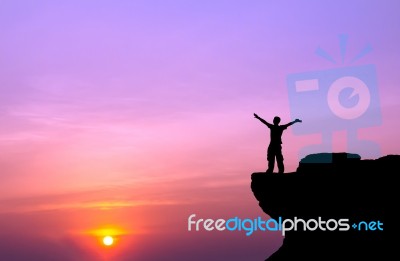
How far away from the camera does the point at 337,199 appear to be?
25.8 metres

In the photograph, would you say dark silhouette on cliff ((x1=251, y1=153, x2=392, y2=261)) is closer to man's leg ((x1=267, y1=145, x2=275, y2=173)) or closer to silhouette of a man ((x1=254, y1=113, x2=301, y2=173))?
man's leg ((x1=267, y1=145, x2=275, y2=173))

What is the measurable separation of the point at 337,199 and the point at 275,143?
375 cm

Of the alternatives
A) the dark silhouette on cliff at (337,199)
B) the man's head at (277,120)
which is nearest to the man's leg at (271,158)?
the dark silhouette on cliff at (337,199)

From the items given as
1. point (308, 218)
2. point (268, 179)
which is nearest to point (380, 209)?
point (308, 218)

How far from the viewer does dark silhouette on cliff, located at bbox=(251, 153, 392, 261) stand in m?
25.1

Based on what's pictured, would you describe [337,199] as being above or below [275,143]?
below

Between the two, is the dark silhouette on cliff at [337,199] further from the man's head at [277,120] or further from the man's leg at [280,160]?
the man's head at [277,120]

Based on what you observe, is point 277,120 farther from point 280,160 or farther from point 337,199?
point 337,199

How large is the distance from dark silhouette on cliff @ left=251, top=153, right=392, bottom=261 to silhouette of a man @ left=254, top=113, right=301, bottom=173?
833mm

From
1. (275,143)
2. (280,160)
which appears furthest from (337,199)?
(275,143)

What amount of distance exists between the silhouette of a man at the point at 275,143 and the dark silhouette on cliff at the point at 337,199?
833mm

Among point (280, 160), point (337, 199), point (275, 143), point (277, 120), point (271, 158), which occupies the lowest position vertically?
point (337, 199)

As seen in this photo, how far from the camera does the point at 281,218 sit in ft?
90.1

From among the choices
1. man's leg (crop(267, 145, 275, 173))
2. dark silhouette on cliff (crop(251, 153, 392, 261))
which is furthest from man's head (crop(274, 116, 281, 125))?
dark silhouette on cliff (crop(251, 153, 392, 261))
